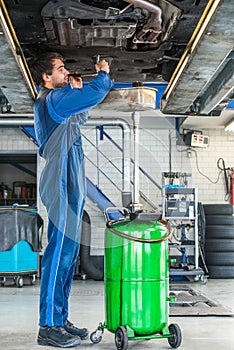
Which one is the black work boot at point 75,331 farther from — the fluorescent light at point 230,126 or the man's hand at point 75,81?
the fluorescent light at point 230,126

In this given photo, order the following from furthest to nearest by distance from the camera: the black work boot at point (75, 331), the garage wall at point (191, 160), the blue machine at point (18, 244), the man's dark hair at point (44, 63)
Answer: the garage wall at point (191, 160) < the blue machine at point (18, 244) < the black work boot at point (75, 331) < the man's dark hair at point (44, 63)

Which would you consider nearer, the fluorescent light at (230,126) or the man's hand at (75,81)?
the man's hand at (75,81)

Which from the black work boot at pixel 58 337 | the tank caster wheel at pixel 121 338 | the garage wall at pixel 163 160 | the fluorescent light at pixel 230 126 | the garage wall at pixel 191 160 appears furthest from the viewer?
the garage wall at pixel 191 160

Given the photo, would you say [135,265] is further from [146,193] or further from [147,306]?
[146,193]

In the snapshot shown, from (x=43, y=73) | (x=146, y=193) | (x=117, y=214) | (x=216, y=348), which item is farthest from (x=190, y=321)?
(x=146, y=193)

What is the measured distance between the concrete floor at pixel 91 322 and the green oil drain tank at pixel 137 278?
19cm

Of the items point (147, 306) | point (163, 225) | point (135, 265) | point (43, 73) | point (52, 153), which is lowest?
point (147, 306)

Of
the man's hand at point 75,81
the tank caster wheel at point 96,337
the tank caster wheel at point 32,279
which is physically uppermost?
the man's hand at point 75,81

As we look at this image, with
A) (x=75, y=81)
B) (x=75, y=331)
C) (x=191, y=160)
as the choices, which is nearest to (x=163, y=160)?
(x=191, y=160)

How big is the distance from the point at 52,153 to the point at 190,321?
6.24 feet

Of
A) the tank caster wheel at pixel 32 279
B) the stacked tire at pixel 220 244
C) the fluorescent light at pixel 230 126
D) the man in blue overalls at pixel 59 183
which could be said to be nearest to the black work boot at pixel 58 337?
the man in blue overalls at pixel 59 183

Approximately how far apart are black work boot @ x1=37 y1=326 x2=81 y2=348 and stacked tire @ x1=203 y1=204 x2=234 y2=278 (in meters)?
5.36

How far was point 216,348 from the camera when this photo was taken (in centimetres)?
332

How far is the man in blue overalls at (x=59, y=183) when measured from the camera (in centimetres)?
320
